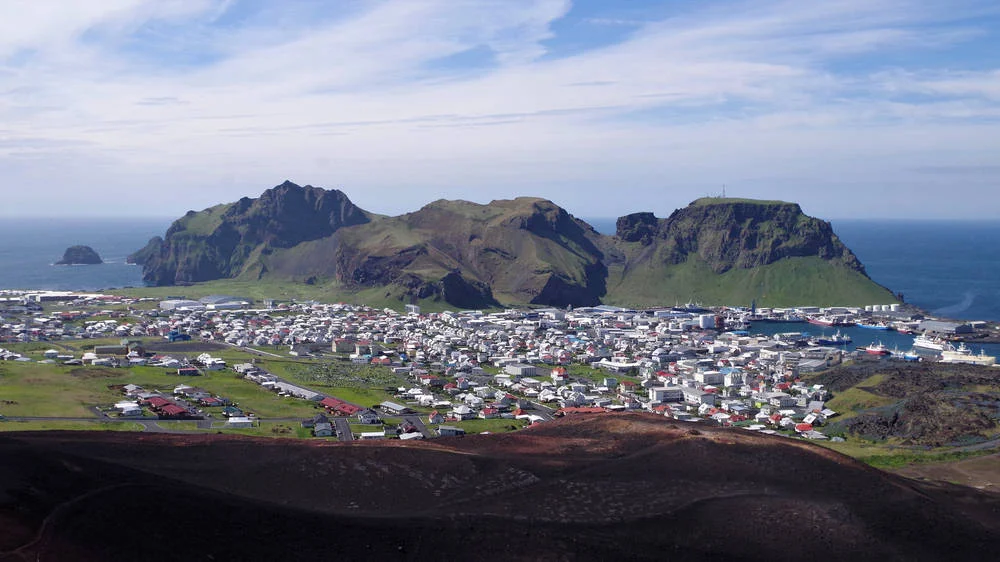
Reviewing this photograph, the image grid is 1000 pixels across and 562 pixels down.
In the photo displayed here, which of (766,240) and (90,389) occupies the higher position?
(766,240)

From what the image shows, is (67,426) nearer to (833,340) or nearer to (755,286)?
(833,340)

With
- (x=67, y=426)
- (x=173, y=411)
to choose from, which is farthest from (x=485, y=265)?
(x=67, y=426)

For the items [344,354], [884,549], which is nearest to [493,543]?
[884,549]

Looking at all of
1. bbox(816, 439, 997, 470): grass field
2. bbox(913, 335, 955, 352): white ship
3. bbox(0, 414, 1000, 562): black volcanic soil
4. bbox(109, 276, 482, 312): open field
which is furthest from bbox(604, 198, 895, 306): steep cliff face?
bbox(0, 414, 1000, 562): black volcanic soil

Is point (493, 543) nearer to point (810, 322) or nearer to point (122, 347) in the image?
point (122, 347)

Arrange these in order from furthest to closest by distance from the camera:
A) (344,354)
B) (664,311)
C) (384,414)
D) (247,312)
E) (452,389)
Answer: (664,311) < (247,312) < (344,354) < (452,389) < (384,414)

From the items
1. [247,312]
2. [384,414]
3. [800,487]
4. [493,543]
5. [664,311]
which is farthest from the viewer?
[664,311]
